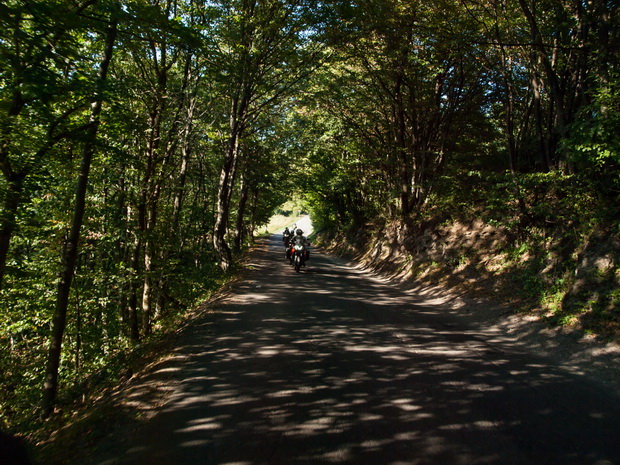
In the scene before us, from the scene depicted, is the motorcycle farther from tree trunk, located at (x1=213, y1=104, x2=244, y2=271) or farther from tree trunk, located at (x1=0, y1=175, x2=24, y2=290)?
tree trunk, located at (x1=0, y1=175, x2=24, y2=290)

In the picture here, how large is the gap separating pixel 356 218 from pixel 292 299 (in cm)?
2022

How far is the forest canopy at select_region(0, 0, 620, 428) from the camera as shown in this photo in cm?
560

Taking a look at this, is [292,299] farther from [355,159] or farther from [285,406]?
[355,159]

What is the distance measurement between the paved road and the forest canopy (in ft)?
12.5

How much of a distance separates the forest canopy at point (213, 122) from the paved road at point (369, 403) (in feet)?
12.5

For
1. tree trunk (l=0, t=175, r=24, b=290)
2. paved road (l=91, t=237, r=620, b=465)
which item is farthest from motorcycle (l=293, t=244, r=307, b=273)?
tree trunk (l=0, t=175, r=24, b=290)

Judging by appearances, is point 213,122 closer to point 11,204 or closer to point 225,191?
point 225,191

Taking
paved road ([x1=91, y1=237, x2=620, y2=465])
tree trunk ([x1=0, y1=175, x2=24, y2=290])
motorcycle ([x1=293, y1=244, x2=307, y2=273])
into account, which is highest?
tree trunk ([x1=0, y1=175, x2=24, y2=290])

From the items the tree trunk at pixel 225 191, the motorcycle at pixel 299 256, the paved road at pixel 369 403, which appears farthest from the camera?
the motorcycle at pixel 299 256

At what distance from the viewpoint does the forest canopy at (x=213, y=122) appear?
5602mm

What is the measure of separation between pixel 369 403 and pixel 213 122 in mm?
12295

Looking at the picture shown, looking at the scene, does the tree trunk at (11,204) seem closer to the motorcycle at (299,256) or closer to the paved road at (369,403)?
the paved road at (369,403)

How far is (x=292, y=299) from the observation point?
9.69m

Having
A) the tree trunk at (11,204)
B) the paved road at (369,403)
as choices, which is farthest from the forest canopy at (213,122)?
the paved road at (369,403)
